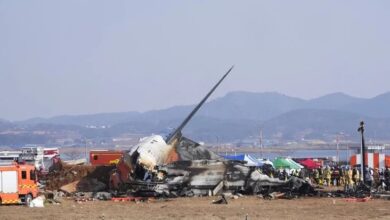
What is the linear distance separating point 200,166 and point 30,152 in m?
25.1

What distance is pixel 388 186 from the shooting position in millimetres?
47625

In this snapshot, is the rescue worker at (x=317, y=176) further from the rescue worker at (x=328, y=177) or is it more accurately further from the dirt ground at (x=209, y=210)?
the dirt ground at (x=209, y=210)

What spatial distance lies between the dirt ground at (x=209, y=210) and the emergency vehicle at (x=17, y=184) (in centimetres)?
178

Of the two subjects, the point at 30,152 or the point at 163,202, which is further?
the point at 30,152

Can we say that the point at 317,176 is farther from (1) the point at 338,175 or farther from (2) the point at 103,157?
(2) the point at 103,157

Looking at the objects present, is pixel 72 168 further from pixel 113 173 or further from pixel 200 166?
pixel 200 166

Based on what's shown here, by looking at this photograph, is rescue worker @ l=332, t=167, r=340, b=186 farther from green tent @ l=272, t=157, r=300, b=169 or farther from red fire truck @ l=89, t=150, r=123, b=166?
red fire truck @ l=89, t=150, r=123, b=166

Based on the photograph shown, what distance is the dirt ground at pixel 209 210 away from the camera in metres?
33.1

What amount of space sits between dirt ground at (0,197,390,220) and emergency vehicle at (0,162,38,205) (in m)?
1.78

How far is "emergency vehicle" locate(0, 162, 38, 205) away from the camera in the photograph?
41.2 m

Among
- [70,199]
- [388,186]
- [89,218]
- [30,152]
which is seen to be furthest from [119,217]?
[30,152]

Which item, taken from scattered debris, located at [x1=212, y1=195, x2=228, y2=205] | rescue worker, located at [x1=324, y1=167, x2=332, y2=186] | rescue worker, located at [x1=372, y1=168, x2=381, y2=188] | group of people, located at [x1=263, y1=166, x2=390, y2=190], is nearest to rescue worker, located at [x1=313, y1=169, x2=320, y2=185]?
group of people, located at [x1=263, y1=166, x2=390, y2=190]

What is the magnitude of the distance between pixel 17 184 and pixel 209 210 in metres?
11.0

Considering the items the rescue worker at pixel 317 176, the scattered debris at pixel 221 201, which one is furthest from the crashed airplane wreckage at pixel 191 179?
the rescue worker at pixel 317 176
